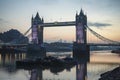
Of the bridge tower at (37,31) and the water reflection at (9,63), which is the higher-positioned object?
the bridge tower at (37,31)

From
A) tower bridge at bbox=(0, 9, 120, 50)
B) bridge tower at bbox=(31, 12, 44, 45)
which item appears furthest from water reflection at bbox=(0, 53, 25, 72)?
bridge tower at bbox=(31, 12, 44, 45)

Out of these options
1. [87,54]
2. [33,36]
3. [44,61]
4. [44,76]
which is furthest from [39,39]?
[44,76]

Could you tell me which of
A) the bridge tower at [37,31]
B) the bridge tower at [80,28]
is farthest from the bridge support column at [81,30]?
the bridge tower at [37,31]

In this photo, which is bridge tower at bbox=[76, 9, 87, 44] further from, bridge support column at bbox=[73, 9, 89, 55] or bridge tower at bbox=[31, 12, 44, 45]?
bridge tower at bbox=[31, 12, 44, 45]

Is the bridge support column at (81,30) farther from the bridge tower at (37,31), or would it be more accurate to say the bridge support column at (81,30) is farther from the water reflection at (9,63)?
the water reflection at (9,63)

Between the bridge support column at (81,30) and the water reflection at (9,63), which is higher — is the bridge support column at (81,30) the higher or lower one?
the higher one

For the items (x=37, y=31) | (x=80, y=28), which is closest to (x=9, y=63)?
(x=80, y=28)

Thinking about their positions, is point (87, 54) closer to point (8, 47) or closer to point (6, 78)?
point (8, 47)

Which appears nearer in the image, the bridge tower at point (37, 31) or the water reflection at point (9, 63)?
the water reflection at point (9, 63)

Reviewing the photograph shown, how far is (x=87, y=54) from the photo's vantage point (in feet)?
259

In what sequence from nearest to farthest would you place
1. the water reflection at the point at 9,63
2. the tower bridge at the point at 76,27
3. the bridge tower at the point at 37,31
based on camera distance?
the water reflection at the point at 9,63
the tower bridge at the point at 76,27
the bridge tower at the point at 37,31

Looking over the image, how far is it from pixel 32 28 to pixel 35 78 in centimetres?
7031

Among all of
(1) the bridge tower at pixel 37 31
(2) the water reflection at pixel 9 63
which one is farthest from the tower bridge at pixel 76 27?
(2) the water reflection at pixel 9 63

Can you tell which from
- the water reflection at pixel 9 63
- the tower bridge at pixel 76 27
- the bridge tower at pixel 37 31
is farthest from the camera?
the bridge tower at pixel 37 31
